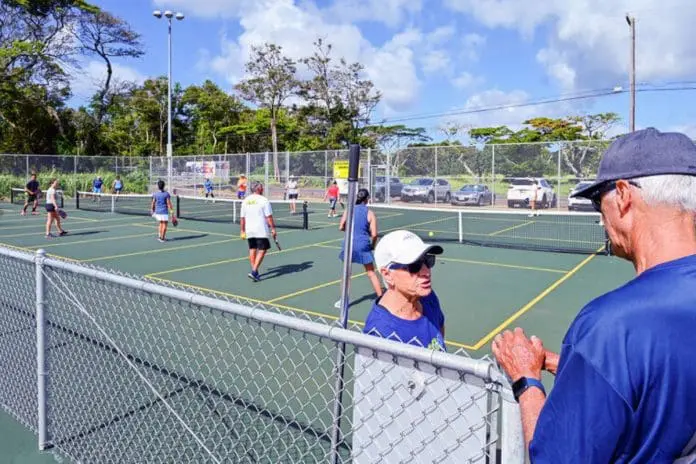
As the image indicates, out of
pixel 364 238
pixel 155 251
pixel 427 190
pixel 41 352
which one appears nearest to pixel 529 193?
pixel 427 190

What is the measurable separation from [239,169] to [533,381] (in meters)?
36.1

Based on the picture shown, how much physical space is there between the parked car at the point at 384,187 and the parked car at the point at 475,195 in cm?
370

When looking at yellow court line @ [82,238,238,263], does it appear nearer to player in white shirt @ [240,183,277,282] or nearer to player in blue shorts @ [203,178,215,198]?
player in white shirt @ [240,183,277,282]

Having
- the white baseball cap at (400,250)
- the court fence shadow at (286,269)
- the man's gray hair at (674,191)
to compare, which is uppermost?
the man's gray hair at (674,191)

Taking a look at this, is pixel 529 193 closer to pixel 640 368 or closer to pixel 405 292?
pixel 405 292

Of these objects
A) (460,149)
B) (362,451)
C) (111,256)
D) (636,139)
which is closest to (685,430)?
(636,139)

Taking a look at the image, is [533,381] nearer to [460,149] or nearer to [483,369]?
[483,369]

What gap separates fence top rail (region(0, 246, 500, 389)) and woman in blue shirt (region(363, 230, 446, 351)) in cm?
83

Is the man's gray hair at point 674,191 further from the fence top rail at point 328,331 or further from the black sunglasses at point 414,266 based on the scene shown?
the black sunglasses at point 414,266

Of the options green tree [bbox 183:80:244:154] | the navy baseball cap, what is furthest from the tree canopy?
the navy baseball cap

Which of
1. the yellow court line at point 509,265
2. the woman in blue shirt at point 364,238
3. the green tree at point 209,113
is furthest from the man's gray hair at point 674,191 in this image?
the green tree at point 209,113

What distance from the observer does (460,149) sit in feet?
92.9

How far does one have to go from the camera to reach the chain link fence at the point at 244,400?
1791mm

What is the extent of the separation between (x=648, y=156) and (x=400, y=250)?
1900 mm
